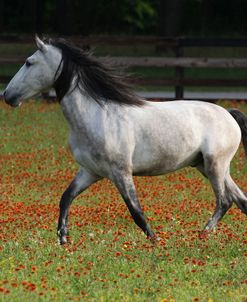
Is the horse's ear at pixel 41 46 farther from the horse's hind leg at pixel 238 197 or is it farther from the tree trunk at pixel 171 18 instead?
the tree trunk at pixel 171 18

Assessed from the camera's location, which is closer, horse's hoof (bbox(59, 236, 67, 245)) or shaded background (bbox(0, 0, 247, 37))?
horse's hoof (bbox(59, 236, 67, 245))

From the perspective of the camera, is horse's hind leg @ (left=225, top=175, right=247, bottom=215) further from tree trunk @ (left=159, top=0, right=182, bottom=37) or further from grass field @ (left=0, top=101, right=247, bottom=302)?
tree trunk @ (left=159, top=0, right=182, bottom=37)

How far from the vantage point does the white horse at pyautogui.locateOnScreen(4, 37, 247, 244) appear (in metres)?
10.5

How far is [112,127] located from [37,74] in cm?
98

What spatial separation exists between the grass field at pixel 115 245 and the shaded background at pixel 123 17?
34.5 m

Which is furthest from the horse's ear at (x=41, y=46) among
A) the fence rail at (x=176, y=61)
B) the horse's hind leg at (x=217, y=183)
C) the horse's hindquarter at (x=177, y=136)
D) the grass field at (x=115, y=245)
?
the fence rail at (x=176, y=61)

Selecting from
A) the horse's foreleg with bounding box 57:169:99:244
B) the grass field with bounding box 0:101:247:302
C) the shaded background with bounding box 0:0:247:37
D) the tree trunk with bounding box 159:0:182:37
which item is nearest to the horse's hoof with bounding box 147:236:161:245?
the grass field with bounding box 0:101:247:302

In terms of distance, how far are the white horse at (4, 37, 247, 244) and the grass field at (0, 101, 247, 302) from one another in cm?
57

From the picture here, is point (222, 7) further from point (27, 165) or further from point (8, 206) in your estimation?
point (8, 206)

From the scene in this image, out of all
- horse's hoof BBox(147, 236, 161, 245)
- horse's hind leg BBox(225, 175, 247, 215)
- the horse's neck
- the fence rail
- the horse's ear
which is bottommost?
the fence rail

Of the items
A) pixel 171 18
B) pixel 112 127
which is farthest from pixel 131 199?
pixel 171 18

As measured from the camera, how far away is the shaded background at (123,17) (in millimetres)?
52312

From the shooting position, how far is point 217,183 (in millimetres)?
11188

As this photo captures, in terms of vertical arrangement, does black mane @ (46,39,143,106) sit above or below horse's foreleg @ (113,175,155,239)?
above
